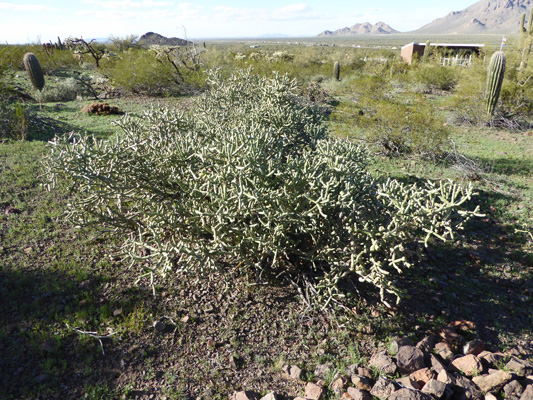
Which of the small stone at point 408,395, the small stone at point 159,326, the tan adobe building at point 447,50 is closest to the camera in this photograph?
the small stone at point 408,395

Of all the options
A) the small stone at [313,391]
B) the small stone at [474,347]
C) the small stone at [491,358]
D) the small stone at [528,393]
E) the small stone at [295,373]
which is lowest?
the small stone at [474,347]

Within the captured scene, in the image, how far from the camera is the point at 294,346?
9.76ft

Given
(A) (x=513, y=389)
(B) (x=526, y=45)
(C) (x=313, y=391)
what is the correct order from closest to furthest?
(A) (x=513, y=389) → (C) (x=313, y=391) → (B) (x=526, y=45)

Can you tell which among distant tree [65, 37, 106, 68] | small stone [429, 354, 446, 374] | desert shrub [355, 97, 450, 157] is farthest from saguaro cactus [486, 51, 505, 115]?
distant tree [65, 37, 106, 68]

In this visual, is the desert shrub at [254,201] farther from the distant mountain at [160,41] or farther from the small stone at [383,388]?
the distant mountain at [160,41]

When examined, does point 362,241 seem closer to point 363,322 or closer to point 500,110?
point 363,322

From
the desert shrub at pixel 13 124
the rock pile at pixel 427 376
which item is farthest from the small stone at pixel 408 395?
the desert shrub at pixel 13 124

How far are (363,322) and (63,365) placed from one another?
2470mm

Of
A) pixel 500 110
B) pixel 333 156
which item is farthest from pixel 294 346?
pixel 500 110

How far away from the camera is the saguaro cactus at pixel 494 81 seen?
11.5 metres

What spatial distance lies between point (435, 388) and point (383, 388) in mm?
336

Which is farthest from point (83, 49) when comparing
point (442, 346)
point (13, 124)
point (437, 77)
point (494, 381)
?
point (494, 381)

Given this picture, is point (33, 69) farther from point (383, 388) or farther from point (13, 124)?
point (383, 388)

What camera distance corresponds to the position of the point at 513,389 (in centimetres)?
243
